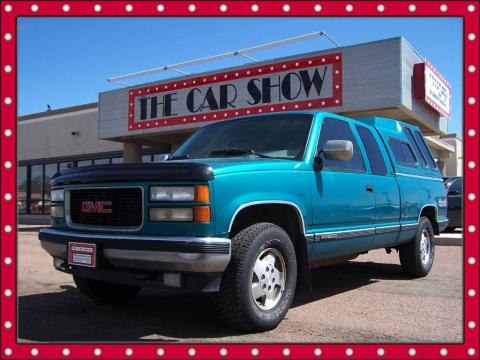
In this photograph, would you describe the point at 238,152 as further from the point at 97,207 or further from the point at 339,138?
the point at 97,207

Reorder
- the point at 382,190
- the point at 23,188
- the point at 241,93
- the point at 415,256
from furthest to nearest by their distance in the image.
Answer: the point at 23,188, the point at 241,93, the point at 415,256, the point at 382,190

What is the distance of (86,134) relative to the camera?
20984mm

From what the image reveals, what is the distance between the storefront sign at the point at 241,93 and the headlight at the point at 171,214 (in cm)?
940

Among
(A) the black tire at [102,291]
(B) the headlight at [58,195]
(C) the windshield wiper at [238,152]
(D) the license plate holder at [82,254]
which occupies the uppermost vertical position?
(C) the windshield wiper at [238,152]

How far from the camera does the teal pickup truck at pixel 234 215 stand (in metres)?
3.32

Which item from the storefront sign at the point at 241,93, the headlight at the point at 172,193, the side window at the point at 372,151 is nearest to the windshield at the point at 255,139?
the side window at the point at 372,151

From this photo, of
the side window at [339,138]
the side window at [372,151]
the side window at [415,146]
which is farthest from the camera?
the side window at [415,146]

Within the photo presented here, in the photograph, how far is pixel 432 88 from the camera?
41.7ft

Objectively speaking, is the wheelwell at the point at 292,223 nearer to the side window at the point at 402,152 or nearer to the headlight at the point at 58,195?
the headlight at the point at 58,195

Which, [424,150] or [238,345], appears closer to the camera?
[238,345]

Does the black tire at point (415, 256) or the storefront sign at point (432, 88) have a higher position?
the storefront sign at point (432, 88)

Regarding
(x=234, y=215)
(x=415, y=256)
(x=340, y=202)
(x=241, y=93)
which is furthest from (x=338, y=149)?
(x=241, y=93)

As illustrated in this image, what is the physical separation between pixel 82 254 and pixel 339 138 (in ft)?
9.03

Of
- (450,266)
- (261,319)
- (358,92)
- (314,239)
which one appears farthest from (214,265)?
(358,92)
